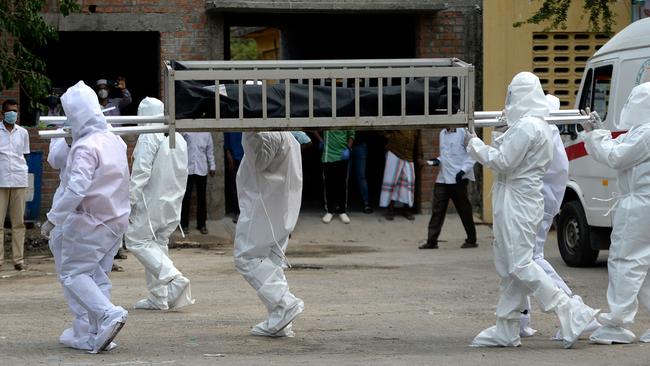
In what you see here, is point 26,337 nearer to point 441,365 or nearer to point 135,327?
point 135,327

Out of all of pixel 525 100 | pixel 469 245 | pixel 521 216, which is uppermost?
pixel 525 100

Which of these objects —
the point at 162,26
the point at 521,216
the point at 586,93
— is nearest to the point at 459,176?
the point at 586,93

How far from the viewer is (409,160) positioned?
1845 cm

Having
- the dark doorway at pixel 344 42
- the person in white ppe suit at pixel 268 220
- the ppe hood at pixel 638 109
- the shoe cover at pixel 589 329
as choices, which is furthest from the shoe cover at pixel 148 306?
the dark doorway at pixel 344 42

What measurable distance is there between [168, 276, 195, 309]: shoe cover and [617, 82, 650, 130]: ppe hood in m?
4.08

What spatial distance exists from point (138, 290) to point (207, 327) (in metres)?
2.73

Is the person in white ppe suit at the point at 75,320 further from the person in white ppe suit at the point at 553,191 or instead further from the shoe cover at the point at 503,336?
the person in white ppe suit at the point at 553,191

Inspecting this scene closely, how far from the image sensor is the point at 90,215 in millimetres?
8711

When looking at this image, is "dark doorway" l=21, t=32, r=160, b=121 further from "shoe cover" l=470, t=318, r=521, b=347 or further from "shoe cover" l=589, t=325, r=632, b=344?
"shoe cover" l=589, t=325, r=632, b=344

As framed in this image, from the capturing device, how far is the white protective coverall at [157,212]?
35.4 ft

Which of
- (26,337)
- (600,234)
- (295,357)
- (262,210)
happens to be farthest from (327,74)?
(600,234)

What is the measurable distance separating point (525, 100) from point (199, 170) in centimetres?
943

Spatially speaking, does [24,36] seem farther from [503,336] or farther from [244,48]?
[244,48]

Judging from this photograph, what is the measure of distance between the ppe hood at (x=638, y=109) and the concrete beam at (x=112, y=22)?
10.0m
